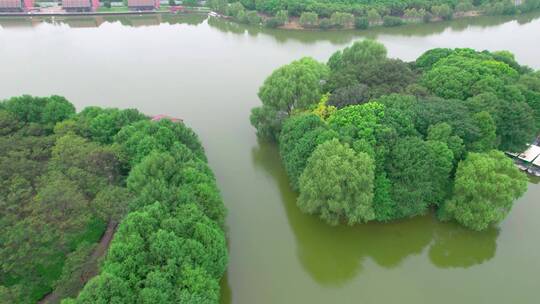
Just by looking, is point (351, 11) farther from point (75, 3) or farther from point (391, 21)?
point (75, 3)

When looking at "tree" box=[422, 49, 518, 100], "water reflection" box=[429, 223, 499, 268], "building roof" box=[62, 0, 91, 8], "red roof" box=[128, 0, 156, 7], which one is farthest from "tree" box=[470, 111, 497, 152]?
"building roof" box=[62, 0, 91, 8]

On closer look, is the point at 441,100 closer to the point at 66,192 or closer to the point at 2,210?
the point at 66,192

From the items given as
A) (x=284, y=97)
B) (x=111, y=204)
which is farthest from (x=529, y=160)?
(x=111, y=204)

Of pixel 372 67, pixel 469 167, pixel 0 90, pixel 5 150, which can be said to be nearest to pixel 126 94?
pixel 0 90

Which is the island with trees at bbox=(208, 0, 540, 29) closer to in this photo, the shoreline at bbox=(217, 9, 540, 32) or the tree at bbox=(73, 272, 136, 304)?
the shoreline at bbox=(217, 9, 540, 32)

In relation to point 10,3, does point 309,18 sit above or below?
below

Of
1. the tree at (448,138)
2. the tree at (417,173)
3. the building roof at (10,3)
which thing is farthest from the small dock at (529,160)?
the building roof at (10,3)
